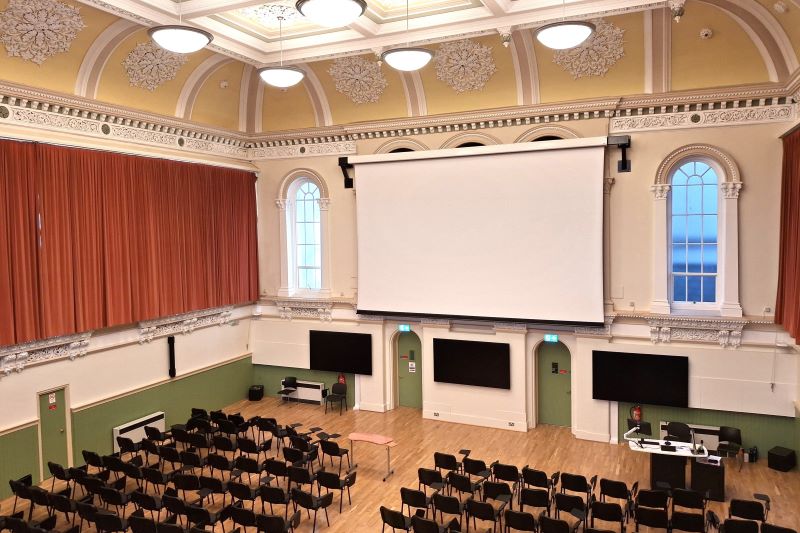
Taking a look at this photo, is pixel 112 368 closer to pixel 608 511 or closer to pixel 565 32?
pixel 608 511

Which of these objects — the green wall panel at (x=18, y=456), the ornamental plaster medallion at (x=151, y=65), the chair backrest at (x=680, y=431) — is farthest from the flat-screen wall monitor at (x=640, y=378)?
the ornamental plaster medallion at (x=151, y=65)

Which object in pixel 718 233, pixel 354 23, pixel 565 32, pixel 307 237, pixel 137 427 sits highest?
pixel 354 23

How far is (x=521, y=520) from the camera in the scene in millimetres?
9508

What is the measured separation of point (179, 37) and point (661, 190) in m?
11.0

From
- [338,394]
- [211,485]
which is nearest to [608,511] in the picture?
[211,485]

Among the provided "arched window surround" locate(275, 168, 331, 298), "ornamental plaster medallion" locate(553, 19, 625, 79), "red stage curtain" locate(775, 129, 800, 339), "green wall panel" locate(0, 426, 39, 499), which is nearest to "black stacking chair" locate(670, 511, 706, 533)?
"red stage curtain" locate(775, 129, 800, 339)

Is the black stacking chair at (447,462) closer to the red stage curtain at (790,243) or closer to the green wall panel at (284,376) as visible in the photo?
the green wall panel at (284,376)

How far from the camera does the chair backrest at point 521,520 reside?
9438mm

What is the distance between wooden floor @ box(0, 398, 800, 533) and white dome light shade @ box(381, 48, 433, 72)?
26.9 feet

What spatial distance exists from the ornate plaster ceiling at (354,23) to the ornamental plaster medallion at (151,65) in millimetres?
1542

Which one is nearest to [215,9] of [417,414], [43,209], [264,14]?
[264,14]

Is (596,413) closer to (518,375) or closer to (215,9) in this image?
(518,375)

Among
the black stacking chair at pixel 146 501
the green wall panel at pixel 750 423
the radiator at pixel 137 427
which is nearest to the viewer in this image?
the black stacking chair at pixel 146 501

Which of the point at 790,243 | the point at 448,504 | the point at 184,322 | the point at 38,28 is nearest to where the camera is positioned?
the point at 448,504
